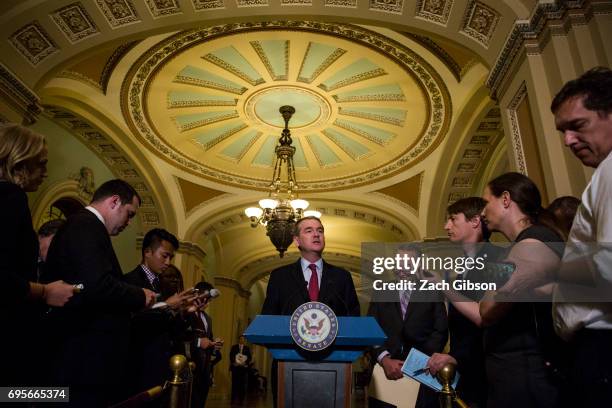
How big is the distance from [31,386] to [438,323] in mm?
2111

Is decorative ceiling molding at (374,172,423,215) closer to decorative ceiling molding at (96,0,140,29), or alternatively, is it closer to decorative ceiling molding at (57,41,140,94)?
decorative ceiling molding at (57,41,140,94)

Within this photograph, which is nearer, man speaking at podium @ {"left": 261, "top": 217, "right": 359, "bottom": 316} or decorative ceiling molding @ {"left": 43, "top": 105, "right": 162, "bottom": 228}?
man speaking at podium @ {"left": 261, "top": 217, "right": 359, "bottom": 316}

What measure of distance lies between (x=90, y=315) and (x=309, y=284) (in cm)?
126

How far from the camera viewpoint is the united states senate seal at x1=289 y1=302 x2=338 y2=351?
1839 mm

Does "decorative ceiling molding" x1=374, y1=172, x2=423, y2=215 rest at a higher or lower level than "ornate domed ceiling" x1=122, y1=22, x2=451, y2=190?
lower

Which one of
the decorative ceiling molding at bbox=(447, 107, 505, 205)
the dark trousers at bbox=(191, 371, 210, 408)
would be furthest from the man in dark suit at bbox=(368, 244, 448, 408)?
the decorative ceiling molding at bbox=(447, 107, 505, 205)

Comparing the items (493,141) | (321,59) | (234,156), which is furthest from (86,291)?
(234,156)

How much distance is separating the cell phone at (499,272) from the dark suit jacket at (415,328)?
3.02ft

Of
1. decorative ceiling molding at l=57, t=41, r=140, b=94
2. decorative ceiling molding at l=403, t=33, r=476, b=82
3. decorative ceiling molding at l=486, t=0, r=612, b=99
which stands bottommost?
decorative ceiling molding at l=486, t=0, r=612, b=99

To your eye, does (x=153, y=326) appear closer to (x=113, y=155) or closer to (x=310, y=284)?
(x=310, y=284)

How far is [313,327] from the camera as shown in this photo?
1.86m

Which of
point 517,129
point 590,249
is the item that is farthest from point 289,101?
point 590,249

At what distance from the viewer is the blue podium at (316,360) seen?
1.83 m

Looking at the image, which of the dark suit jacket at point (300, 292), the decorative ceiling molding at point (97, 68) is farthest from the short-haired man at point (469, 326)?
the decorative ceiling molding at point (97, 68)
